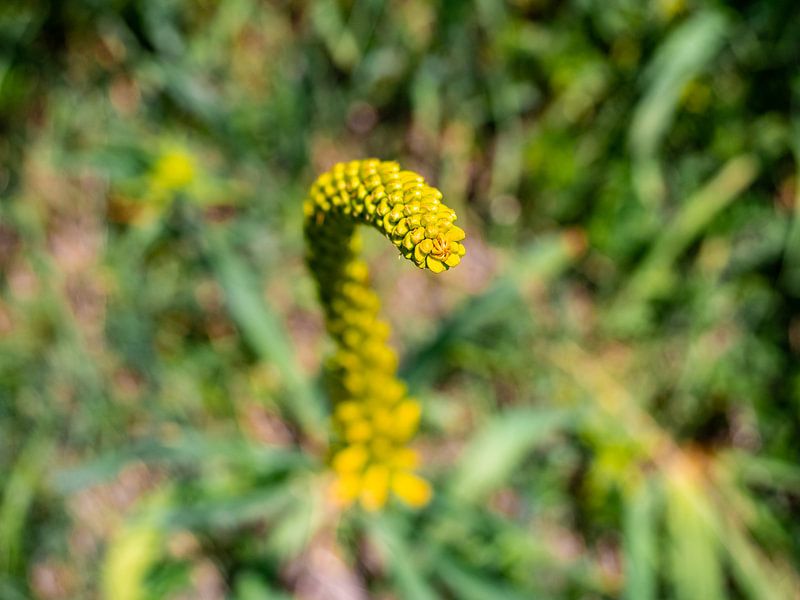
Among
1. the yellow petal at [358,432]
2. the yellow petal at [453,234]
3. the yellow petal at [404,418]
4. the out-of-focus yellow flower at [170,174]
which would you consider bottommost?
the yellow petal at [453,234]

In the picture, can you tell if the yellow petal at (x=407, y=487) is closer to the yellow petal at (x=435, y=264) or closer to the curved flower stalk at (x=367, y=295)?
the curved flower stalk at (x=367, y=295)

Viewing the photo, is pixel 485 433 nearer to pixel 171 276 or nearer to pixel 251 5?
pixel 171 276

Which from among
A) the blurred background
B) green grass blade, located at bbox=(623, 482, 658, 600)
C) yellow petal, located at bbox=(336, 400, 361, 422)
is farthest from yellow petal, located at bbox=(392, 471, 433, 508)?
green grass blade, located at bbox=(623, 482, 658, 600)

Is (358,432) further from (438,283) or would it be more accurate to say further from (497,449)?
(438,283)

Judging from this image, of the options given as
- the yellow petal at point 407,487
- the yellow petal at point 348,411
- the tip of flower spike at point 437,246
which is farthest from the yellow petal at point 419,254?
the yellow petal at point 407,487

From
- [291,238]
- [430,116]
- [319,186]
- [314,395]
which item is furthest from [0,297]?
[319,186]

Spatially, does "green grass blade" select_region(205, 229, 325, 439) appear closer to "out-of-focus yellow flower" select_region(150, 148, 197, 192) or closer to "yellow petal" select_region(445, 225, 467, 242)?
"out-of-focus yellow flower" select_region(150, 148, 197, 192)
